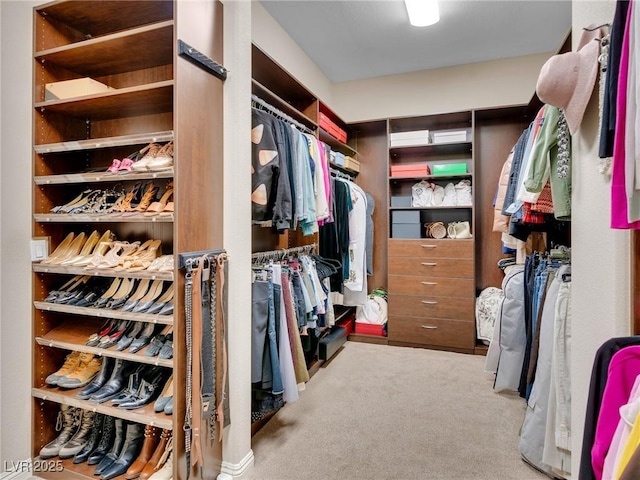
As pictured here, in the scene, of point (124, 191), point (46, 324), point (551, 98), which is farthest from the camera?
point (124, 191)

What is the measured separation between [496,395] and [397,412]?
2.67 ft

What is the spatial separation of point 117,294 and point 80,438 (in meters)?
0.77

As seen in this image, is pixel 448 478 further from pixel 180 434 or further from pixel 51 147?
pixel 51 147

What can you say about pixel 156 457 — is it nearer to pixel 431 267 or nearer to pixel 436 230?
pixel 431 267

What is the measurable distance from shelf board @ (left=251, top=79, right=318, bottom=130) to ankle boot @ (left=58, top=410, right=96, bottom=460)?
2.10 m

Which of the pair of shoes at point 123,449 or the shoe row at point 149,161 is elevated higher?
the shoe row at point 149,161

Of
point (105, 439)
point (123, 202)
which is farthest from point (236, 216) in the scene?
point (105, 439)

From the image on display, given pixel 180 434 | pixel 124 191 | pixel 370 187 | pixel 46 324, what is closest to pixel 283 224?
pixel 124 191

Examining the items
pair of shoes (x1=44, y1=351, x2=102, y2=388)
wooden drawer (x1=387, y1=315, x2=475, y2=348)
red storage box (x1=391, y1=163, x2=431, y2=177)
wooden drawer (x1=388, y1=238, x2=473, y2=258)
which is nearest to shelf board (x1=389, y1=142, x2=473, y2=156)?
red storage box (x1=391, y1=163, x2=431, y2=177)

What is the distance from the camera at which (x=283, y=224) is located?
6.67 feet

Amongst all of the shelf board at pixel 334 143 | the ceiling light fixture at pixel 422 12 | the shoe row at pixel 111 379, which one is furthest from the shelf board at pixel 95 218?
the ceiling light fixture at pixel 422 12

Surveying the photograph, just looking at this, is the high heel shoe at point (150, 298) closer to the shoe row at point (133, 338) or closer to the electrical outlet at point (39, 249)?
the shoe row at point (133, 338)

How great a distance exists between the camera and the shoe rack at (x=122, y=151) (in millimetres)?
1430

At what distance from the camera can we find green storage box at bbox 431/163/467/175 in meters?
3.41
